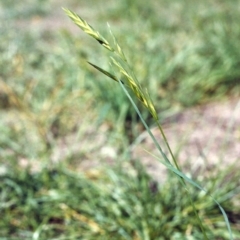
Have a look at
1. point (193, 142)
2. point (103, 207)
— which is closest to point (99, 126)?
point (193, 142)

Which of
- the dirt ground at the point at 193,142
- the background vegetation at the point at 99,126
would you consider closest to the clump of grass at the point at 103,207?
the background vegetation at the point at 99,126

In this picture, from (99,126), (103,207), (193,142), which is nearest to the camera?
(103,207)

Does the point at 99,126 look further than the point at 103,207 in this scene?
Yes

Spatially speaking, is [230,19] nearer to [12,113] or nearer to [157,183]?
[12,113]

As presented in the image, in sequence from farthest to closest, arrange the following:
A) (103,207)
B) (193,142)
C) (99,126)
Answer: (99,126) → (193,142) → (103,207)

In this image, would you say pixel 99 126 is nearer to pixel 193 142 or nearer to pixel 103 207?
pixel 193 142

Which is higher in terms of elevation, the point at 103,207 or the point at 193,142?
the point at 193,142

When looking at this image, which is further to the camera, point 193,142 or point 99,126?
point 99,126

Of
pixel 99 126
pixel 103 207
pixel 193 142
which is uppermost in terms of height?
pixel 99 126
